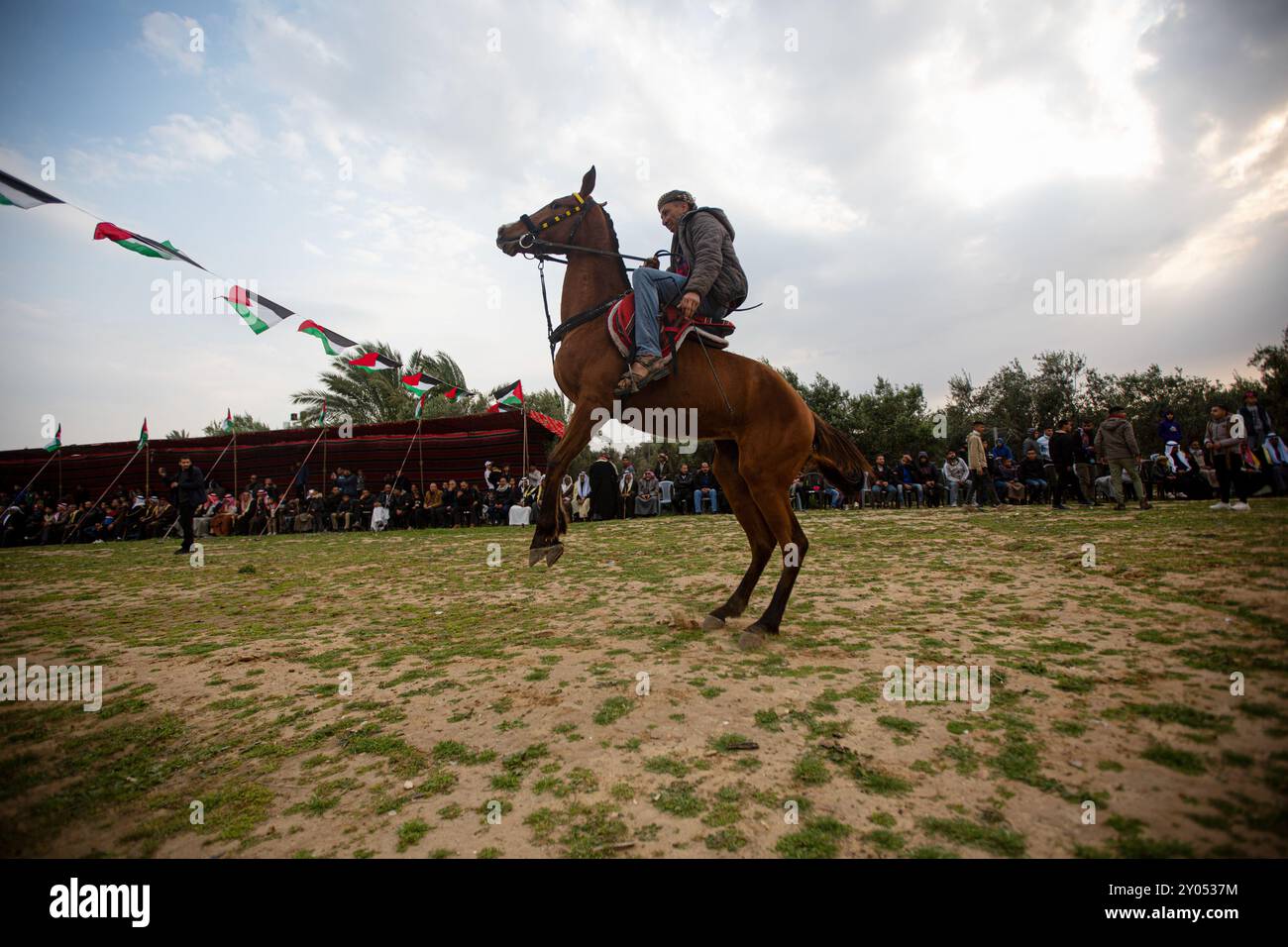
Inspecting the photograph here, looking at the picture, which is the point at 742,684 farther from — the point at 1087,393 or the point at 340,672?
the point at 1087,393

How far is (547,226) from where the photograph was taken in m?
5.77

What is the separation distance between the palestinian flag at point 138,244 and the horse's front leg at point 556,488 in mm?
7690

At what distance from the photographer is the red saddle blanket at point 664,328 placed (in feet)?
16.4

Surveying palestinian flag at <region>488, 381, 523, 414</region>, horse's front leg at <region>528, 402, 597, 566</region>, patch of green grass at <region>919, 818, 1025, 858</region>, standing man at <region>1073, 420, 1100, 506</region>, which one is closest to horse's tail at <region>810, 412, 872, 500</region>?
horse's front leg at <region>528, 402, 597, 566</region>

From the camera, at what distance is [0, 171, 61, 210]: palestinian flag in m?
6.78

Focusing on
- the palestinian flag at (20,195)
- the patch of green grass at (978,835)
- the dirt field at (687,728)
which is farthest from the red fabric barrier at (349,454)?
the patch of green grass at (978,835)

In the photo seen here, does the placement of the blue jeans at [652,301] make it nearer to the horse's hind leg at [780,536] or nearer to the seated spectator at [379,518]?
the horse's hind leg at [780,536]

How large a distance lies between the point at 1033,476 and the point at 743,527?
18.2 meters

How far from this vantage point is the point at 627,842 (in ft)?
6.64

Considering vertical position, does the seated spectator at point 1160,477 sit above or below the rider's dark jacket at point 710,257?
below

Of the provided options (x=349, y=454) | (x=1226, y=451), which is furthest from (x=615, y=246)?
(x=349, y=454)

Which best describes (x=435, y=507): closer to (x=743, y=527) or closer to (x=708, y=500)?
(x=708, y=500)

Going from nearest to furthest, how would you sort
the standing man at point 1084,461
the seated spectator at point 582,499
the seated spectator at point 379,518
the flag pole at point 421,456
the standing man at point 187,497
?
the standing man at point 187,497 → the standing man at point 1084,461 → the seated spectator at point 582,499 → the seated spectator at point 379,518 → the flag pole at point 421,456
